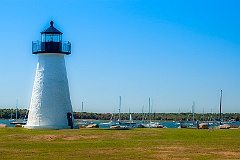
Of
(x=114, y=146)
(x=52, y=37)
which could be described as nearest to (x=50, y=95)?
(x=52, y=37)

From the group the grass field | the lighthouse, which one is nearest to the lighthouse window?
the lighthouse

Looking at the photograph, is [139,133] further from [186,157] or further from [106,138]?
[186,157]

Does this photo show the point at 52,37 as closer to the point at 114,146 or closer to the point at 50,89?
the point at 50,89

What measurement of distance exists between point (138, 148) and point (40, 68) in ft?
74.3

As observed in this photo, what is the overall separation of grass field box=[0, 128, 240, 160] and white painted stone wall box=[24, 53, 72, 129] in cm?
709

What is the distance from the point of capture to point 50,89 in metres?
52.6

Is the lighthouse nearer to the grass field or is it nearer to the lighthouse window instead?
the lighthouse window

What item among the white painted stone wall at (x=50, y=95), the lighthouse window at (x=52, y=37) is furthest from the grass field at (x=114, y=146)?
the lighthouse window at (x=52, y=37)

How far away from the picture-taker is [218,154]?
30.9 meters

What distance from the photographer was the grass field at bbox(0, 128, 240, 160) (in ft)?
98.2

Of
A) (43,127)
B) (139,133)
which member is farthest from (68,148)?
(43,127)

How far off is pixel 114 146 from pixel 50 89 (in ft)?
63.3

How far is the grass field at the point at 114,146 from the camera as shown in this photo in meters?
29.9

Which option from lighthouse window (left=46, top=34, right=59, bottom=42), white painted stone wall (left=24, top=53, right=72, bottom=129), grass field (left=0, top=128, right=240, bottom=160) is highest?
lighthouse window (left=46, top=34, right=59, bottom=42)
